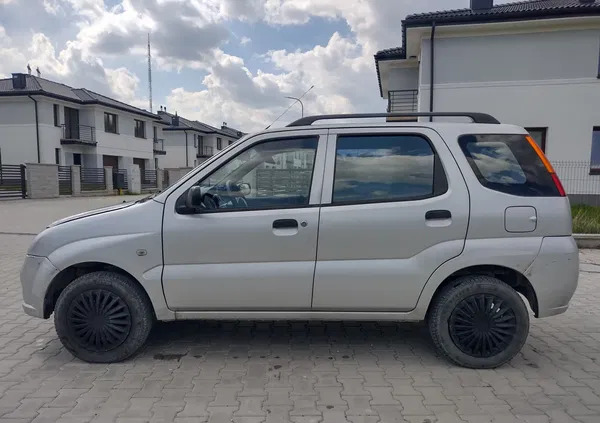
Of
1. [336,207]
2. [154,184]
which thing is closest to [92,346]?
[336,207]

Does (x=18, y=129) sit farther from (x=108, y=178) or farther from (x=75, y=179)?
(x=75, y=179)

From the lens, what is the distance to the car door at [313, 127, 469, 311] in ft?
10.1

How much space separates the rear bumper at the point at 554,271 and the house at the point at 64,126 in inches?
1308

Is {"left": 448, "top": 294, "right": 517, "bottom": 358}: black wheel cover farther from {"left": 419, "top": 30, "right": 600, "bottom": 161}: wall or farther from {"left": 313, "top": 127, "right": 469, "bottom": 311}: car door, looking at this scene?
{"left": 419, "top": 30, "right": 600, "bottom": 161}: wall

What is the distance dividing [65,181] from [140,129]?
16271 mm

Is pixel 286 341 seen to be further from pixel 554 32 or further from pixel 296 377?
pixel 554 32

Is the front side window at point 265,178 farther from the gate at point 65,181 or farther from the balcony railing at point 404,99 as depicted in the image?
the gate at point 65,181

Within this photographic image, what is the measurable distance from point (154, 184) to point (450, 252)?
35610 millimetres

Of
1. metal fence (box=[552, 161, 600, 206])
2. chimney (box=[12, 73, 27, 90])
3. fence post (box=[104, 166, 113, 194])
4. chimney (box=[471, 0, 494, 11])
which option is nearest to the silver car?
metal fence (box=[552, 161, 600, 206])

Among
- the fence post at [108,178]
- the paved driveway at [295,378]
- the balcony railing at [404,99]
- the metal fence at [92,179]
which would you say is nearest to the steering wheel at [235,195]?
the paved driveway at [295,378]

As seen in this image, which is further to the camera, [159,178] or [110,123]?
[159,178]

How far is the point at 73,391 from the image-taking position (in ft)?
9.38

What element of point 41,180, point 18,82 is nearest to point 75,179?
point 41,180

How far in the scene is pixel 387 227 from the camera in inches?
121
